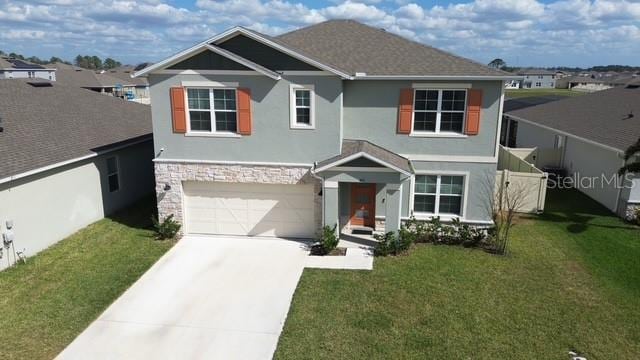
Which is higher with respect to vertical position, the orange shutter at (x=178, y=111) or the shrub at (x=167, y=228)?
the orange shutter at (x=178, y=111)

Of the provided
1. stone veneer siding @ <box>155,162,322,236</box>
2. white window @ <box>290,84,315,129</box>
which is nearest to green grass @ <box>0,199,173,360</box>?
stone veneer siding @ <box>155,162,322,236</box>

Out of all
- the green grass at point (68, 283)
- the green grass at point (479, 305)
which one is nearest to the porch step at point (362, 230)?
the green grass at point (479, 305)

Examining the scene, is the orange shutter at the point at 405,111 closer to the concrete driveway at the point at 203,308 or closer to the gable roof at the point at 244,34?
the gable roof at the point at 244,34

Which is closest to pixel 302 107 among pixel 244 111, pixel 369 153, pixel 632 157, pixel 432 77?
pixel 244 111

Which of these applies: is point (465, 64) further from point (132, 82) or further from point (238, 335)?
point (132, 82)

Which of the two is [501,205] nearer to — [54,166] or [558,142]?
[558,142]

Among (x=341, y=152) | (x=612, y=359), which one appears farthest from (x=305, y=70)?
(x=612, y=359)

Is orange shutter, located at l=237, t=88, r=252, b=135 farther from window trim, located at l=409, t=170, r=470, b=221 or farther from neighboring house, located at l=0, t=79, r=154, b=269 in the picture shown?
neighboring house, located at l=0, t=79, r=154, b=269

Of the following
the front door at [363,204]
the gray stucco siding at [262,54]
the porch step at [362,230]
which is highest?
the gray stucco siding at [262,54]
